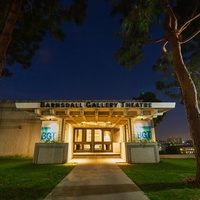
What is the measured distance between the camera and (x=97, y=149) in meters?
17.8

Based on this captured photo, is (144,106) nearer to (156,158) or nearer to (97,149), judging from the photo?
(156,158)

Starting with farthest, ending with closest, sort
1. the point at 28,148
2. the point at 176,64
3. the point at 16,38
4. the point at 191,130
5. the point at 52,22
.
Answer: the point at 28,148, the point at 16,38, the point at 52,22, the point at 176,64, the point at 191,130

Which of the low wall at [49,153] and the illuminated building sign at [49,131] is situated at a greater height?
the illuminated building sign at [49,131]

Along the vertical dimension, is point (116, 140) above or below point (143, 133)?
below

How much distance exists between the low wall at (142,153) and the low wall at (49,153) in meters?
4.49

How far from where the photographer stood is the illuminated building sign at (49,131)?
10.7 metres

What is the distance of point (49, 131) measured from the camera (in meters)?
10.9

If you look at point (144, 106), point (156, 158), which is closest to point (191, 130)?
point (144, 106)

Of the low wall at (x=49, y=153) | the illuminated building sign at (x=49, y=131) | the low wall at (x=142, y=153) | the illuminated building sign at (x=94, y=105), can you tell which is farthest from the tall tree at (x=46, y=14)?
the low wall at (x=142, y=153)

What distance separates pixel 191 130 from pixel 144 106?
401 cm

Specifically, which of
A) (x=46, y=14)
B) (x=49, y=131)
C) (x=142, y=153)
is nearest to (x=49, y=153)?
(x=49, y=131)

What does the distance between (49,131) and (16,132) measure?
16.9 ft

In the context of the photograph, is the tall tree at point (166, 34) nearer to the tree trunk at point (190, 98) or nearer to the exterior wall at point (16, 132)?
the tree trunk at point (190, 98)

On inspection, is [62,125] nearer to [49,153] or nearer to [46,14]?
[49,153]
